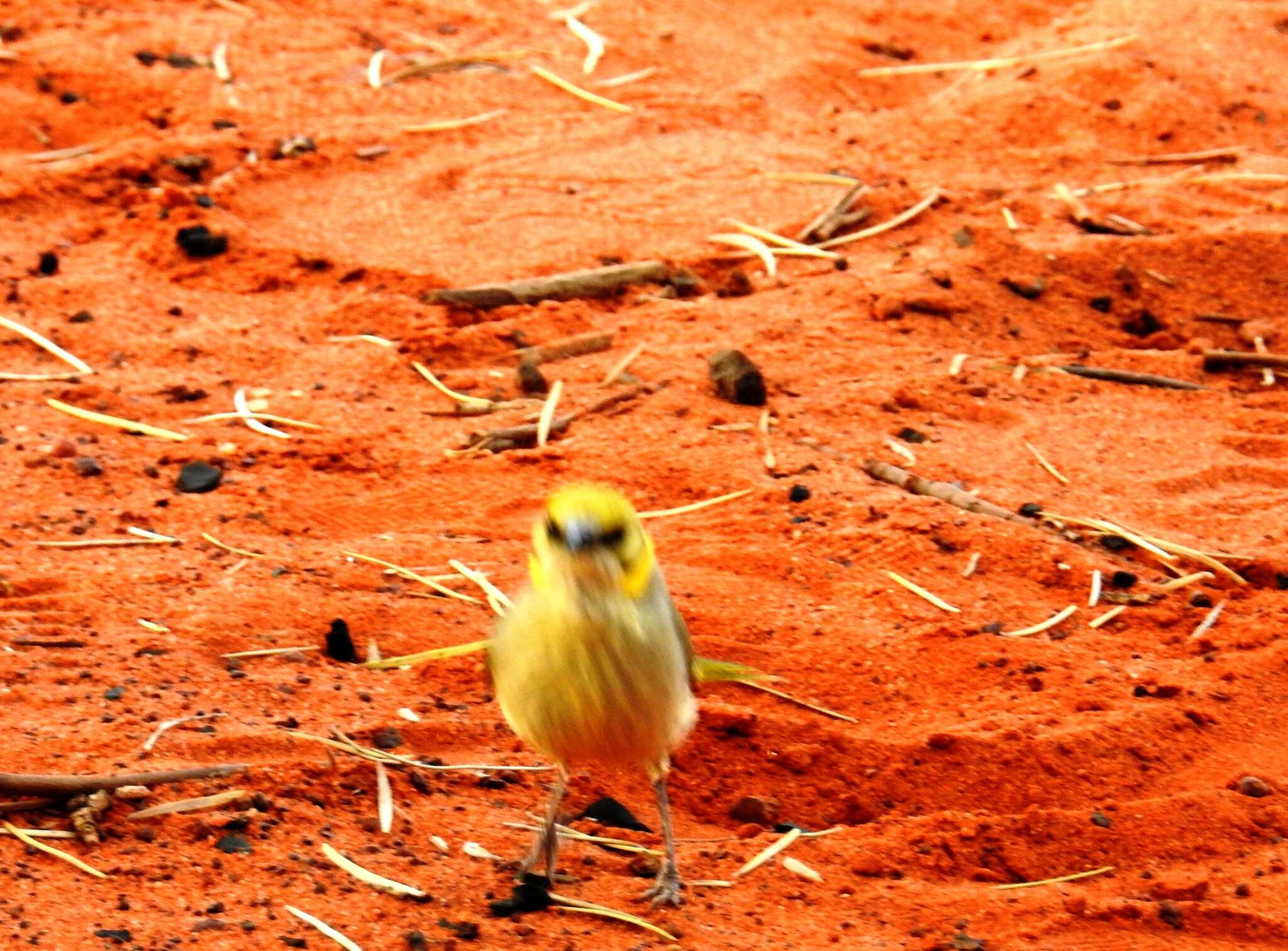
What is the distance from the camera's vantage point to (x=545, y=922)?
352 cm

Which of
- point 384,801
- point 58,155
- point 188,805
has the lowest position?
point 58,155

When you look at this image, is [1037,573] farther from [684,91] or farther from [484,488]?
[684,91]

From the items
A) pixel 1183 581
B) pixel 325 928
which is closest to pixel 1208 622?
pixel 1183 581

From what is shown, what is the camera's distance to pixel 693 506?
5398 millimetres

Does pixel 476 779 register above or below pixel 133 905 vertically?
below

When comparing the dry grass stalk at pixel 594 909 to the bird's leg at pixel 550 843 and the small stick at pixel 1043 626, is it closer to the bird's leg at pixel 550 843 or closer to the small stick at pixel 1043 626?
the bird's leg at pixel 550 843

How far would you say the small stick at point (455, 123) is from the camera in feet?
26.6

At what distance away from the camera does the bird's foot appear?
3.60 m

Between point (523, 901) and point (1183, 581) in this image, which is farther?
point (1183, 581)

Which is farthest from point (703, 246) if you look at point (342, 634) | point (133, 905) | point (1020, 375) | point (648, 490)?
point (133, 905)

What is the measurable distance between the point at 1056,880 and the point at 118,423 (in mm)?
3477

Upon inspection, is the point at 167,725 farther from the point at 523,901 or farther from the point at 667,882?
the point at 667,882

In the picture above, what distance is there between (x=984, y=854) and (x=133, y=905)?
1.92m

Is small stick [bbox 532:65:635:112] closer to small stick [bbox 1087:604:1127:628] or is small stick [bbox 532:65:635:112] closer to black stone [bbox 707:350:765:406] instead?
black stone [bbox 707:350:765:406]
